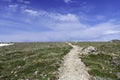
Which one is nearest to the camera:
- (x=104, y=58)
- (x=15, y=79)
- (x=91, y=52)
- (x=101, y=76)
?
(x=101, y=76)

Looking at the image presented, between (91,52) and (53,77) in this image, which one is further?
(91,52)

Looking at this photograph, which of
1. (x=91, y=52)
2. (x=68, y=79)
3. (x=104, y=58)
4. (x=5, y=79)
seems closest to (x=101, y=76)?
(x=68, y=79)

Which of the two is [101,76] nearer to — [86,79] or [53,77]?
[86,79]

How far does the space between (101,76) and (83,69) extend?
210 inches

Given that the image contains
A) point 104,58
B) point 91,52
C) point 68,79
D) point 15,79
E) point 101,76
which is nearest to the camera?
point 68,79

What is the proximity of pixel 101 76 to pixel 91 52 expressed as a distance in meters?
29.5

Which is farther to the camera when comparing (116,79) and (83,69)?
(83,69)

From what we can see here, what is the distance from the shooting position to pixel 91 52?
7394 centimetres

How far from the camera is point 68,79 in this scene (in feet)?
132

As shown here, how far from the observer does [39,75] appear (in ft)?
150

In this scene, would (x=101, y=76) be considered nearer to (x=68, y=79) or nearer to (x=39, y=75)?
(x=68, y=79)

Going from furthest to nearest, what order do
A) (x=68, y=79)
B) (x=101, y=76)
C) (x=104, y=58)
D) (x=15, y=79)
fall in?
(x=104, y=58) → (x=15, y=79) → (x=101, y=76) → (x=68, y=79)

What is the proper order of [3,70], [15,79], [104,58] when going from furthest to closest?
[104,58] → [3,70] → [15,79]

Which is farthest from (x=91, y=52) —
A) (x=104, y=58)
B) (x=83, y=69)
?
(x=83, y=69)
